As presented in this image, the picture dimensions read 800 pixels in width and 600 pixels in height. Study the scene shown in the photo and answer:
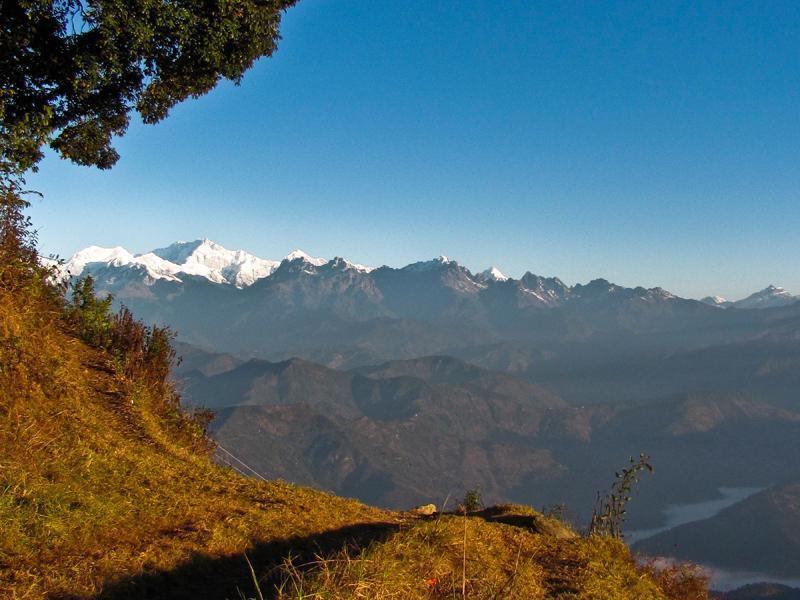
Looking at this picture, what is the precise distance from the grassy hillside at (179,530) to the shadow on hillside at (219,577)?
0.02m

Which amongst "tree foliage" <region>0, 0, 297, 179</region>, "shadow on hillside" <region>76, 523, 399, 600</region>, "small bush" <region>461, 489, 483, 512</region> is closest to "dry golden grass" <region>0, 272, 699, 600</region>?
"shadow on hillside" <region>76, 523, 399, 600</region>

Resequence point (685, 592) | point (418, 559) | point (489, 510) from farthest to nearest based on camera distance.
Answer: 1. point (489, 510)
2. point (685, 592)
3. point (418, 559)

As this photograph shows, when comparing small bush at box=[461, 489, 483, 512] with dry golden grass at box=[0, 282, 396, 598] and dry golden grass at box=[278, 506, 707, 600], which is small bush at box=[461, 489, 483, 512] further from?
dry golden grass at box=[0, 282, 396, 598]

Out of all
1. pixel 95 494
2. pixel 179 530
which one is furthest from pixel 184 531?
pixel 95 494

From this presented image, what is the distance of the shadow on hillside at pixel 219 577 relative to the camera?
607 centimetres

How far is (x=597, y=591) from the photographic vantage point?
7547 millimetres

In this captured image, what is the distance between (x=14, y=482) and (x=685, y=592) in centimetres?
1073

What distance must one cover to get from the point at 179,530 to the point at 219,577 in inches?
61.4

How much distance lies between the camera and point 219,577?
6797 mm

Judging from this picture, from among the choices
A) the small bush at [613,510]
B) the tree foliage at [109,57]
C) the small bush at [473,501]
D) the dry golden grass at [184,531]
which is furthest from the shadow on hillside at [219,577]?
the tree foliage at [109,57]

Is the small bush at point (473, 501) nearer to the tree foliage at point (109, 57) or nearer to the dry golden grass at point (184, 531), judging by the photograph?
the dry golden grass at point (184, 531)

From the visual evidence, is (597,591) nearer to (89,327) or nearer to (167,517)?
(167,517)

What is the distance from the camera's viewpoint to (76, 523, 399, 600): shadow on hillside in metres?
6.07

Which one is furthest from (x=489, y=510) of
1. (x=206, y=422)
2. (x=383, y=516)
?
(x=206, y=422)
